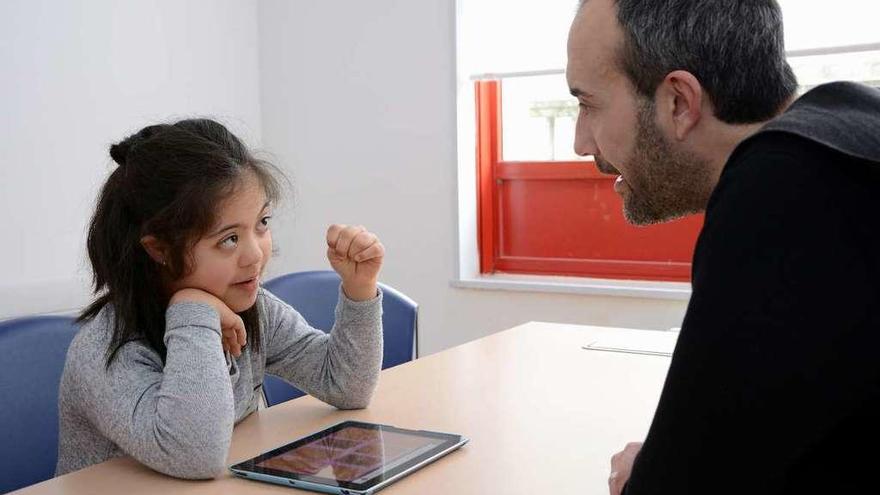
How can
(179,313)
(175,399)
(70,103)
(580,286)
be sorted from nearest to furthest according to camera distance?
(175,399) < (179,313) < (70,103) < (580,286)

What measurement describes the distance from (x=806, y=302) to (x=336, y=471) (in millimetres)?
769

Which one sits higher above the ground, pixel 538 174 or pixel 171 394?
pixel 538 174

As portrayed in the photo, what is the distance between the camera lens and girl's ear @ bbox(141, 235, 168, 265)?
5.29ft

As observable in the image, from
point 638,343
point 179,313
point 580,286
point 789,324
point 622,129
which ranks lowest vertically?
point 580,286

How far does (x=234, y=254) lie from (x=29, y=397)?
415 millimetres

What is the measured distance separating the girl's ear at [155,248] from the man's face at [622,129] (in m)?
0.70

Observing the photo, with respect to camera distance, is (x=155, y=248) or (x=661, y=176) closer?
(x=661, y=176)

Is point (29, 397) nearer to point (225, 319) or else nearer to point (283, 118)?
point (225, 319)

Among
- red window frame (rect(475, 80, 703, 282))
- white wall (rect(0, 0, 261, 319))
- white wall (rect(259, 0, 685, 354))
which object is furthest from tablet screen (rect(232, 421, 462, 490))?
red window frame (rect(475, 80, 703, 282))

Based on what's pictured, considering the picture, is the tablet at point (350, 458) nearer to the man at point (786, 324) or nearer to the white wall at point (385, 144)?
the man at point (786, 324)

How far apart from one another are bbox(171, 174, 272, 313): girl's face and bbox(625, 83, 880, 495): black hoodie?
928mm

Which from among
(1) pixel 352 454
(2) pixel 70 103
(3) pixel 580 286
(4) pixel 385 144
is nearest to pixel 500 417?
(1) pixel 352 454

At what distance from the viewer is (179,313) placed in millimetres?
1552

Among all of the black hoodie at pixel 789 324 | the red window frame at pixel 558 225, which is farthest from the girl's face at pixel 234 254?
the red window frame at pixel 558 225
